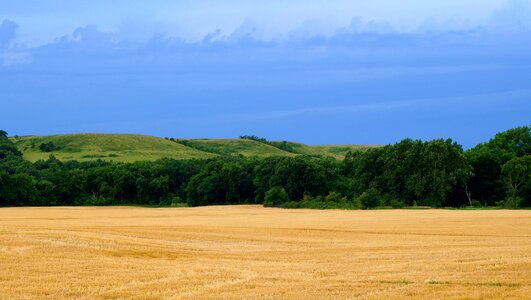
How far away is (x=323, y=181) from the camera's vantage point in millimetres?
105562

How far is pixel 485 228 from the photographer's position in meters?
52.3

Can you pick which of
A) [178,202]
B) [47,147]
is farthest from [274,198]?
[47,147]

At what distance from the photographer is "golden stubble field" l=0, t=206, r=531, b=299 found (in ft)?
69.8

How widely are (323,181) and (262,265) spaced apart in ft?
253

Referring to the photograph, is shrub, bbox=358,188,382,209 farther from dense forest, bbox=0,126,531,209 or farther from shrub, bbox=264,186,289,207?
shrub, bbox=264,186,289,207

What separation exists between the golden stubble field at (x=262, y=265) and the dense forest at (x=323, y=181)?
4591cm

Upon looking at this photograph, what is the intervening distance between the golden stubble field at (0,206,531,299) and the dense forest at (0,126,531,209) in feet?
151

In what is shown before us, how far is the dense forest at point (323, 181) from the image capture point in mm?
93188

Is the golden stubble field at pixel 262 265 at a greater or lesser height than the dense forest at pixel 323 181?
lesser

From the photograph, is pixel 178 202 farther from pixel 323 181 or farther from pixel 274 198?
pixel 323 181

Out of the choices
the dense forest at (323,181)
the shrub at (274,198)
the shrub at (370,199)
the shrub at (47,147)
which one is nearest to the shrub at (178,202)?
the dense forest at (323,181)

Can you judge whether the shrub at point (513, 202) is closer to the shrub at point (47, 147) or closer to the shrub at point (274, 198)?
the shrub at point (274, 198)

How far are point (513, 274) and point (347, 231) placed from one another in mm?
27344

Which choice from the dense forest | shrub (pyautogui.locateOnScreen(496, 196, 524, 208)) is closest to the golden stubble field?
shrub (pyautogui.locateOnScreen(496, 196, 524, 208))
